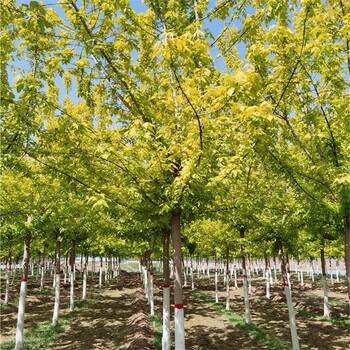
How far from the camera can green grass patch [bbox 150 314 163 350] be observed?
480 inches

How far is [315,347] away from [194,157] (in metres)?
11.6

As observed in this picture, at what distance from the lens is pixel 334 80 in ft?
22.3

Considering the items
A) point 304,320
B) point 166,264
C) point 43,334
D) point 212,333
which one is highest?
point 166,264

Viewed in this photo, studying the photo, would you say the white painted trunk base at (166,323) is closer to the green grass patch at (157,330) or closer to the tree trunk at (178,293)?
the tree trunk at (178,293)

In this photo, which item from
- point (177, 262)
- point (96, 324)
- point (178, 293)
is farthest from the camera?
point (96, 324)

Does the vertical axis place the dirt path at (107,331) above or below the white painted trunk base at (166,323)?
below

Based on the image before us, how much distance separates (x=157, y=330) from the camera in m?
14.6

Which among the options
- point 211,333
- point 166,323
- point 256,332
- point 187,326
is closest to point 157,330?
point 187,326

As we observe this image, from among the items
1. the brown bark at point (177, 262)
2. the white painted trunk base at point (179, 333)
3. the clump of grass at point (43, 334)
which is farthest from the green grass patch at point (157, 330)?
the brown bark at point (177, 262)

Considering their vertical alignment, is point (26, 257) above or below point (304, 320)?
above

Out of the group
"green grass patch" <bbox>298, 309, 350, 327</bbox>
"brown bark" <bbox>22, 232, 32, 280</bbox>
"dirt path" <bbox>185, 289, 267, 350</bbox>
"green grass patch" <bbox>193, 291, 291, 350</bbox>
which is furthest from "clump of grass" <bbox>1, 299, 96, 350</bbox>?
"green grass patch" <bbox>298, 309, 350, 327</bbox>

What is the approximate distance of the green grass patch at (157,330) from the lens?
40.0 ft

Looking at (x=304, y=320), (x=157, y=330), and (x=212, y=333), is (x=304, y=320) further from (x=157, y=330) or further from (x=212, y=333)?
(x=157, y=330)

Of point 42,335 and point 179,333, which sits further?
point 42,335
